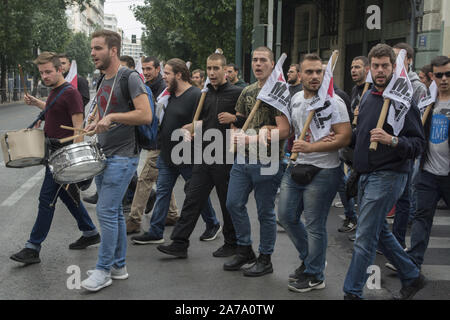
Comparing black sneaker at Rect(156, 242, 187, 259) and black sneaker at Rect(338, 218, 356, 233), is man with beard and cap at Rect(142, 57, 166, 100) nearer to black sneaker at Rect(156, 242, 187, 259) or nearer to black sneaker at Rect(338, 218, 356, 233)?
black sneaker at Rect(156, 242, 187, 259)

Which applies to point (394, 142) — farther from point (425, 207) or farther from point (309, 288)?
point (309, 288)

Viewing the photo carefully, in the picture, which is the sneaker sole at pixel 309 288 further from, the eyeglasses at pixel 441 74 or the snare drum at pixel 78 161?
the eyeglasses at pixel 441 74

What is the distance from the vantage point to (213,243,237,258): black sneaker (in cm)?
534

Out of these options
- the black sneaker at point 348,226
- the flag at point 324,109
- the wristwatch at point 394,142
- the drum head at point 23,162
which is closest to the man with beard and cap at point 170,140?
the drum head at point 23,162

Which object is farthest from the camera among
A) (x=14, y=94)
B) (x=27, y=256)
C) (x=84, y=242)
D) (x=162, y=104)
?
(x=14, y=94)

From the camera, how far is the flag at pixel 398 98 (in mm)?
3826

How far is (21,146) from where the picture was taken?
4.60 m

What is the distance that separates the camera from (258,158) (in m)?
4.66

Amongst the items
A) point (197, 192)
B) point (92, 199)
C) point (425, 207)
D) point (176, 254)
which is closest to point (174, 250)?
point (176, 254)

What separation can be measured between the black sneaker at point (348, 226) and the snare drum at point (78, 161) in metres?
3.16

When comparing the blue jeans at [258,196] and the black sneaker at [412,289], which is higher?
the blue jeans at [258,196]

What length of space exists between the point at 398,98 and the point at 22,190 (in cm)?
648

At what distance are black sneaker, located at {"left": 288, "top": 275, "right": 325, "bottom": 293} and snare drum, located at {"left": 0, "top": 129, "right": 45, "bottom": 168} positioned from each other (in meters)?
2.34

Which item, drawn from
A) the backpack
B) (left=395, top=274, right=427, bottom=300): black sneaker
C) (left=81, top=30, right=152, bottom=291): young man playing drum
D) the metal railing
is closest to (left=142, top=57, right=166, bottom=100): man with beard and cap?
the backpack
